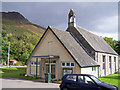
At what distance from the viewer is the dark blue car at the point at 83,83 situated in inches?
381

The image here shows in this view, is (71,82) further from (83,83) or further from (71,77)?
(83,83)

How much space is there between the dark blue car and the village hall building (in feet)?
20.5

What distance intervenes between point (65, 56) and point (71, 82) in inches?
322

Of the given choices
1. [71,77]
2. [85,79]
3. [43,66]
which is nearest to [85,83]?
[85,79]

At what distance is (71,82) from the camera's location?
10.6 metres

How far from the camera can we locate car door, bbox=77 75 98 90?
984 centimetres

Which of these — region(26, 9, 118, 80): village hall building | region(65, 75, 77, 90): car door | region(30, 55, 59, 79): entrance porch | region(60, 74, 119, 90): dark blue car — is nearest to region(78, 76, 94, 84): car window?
region(60, 74, 119, 90): dark blue car

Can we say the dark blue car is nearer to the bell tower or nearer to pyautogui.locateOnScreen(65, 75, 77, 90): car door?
pyautogui.locateOnScreen(65, 75, 77, 90): car door

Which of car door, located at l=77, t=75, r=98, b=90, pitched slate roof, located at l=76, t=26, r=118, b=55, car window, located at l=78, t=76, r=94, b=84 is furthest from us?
pitched slate roof, located at l=76, t=26, r=118, b=55

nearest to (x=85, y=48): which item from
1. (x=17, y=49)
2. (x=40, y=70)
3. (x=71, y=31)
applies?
(x=71, y=31)

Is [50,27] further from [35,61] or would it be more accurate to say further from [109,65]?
[109,65]

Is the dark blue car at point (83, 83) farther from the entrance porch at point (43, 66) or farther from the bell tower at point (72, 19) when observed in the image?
the bell tower at point (72, 19)

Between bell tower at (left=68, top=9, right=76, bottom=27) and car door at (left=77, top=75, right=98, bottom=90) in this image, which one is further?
bell tower at (left=68, top=9, right=76, bottom=27)

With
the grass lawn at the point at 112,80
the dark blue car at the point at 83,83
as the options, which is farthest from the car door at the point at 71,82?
the grass lawn at the point at 112,80
